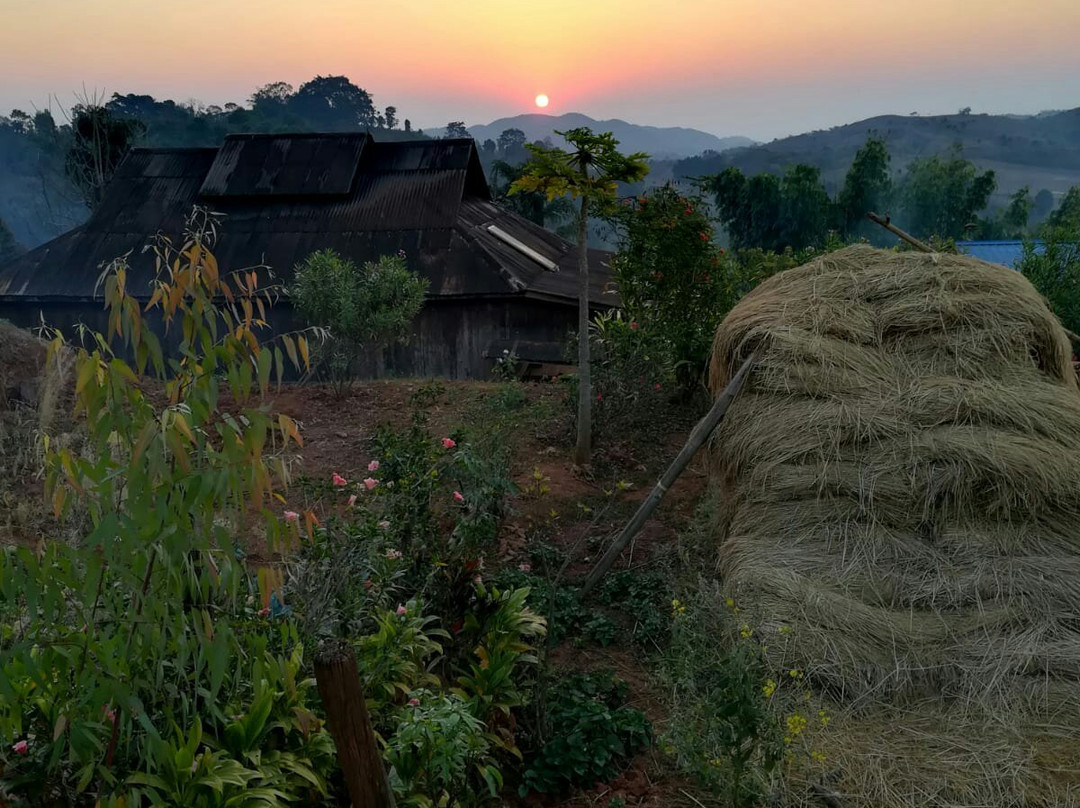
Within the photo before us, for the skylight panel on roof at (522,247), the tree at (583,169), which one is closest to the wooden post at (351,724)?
the tree at (583,169)

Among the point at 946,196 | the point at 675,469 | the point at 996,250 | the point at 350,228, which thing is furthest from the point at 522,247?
the point at 946,196

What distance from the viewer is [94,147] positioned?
27.8 m

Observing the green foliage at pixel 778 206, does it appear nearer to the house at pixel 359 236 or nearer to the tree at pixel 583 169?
the house at pixel 359 236

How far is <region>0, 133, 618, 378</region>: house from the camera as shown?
15.7 m

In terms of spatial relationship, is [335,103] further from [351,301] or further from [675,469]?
[675,469]

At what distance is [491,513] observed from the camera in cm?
502

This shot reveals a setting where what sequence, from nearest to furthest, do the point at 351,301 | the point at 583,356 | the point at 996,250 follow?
the point at 583,356
the point at 351,301
the point at 996,250

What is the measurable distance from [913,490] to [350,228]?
16007mm

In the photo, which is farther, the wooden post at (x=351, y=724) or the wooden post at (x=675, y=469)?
the wooden post at (x=675, y=469)

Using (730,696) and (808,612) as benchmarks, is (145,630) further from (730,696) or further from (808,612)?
(808,612)

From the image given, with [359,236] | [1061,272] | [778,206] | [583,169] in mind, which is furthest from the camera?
[778,206]

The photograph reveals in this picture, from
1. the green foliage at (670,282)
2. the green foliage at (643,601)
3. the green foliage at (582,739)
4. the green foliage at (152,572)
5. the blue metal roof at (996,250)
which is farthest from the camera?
the blue metal roof at (996,250)

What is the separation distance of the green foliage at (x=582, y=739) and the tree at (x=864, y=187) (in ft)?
124

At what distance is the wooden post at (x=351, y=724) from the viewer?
2365 millimetres
